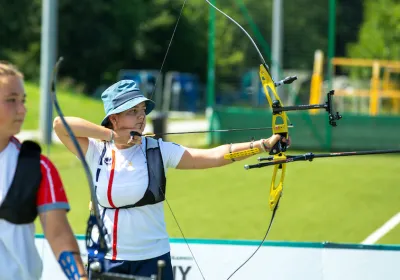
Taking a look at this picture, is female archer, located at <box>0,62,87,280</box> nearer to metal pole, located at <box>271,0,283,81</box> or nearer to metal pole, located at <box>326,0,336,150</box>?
A: metal pole, located at <box>326,0,336,150</box>

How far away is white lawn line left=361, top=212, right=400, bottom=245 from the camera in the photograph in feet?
28.9

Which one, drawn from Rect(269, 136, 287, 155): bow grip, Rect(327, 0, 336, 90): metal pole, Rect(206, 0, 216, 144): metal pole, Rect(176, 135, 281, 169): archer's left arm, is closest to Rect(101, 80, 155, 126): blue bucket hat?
Rect(176, 135, 281, 169): archer's left arm

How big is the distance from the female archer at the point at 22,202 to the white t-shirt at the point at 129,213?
1.19 metres

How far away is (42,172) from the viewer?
2977mm

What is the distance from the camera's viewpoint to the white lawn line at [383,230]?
8.81 metres

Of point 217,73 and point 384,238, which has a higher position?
point 217,73

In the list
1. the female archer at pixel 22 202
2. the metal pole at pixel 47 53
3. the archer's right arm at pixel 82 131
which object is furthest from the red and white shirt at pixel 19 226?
the metal pole at pixel 47 53

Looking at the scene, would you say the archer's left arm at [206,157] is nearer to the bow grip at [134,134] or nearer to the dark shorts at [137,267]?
the bow grip at [134,134]

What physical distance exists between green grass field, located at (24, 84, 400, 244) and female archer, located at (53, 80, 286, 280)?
401cm

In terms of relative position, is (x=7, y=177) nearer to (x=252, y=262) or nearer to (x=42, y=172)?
(x=42, y=172)

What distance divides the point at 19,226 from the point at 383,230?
6.82 meters

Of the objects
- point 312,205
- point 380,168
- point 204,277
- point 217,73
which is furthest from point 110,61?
point 204,277

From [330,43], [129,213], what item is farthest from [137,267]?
[330,43]

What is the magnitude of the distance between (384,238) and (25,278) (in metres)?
6.35
